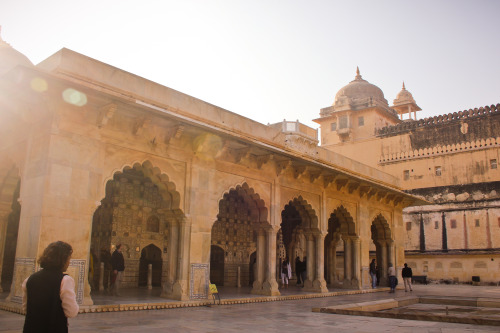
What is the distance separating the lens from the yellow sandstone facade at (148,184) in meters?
9.05

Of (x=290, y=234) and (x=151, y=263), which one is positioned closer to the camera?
(x=151, y=263)

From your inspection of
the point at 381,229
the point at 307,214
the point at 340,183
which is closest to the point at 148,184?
the point at 307,214

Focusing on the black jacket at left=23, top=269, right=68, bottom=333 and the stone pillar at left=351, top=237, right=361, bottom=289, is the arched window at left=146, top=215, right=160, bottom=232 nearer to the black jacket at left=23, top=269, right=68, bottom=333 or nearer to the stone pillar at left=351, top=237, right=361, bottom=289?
the stone pillar at left=351, top=237, right=361, bottom=289

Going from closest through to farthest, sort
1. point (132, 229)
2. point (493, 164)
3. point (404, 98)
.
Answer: point (132, 229)
point (493, 164)
point (404, 98)

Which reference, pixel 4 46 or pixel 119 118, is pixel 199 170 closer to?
pixel 119 118

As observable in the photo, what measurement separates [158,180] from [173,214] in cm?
93

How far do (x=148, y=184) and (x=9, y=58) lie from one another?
17.3ft

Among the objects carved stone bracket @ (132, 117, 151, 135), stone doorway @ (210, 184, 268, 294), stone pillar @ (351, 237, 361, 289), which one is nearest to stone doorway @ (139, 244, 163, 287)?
stone doorway @ (210, 184, 268, 294)

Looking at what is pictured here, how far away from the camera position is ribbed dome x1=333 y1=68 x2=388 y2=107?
40.7 m

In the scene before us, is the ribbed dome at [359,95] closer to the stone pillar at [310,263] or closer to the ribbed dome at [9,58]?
the stone pillar at [310,263]

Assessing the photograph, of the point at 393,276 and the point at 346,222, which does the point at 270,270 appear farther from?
the point at 393,276

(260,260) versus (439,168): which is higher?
(439,168)

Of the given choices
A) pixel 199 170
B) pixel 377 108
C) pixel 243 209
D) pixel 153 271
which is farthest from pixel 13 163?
pixel 377 108

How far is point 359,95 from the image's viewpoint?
4156 cm
